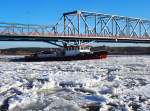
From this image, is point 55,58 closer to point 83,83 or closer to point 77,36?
point 77,36

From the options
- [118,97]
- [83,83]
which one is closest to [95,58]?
[83,83]

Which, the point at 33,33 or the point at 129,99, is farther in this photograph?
the point at 33,33

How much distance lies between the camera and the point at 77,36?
7025 cm

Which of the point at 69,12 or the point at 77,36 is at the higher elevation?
the point at 69,12

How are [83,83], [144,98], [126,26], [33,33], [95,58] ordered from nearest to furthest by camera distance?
[144,98], [83,83], [95,58], [33,33], [126,26]

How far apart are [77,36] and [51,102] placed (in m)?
58.6

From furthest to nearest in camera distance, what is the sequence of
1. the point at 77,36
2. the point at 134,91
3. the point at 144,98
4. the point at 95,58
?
the point at 77,36, the point at 95,58, the point at 134,91, the point at 144,98

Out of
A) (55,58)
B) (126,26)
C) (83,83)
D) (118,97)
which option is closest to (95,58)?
(55,58)

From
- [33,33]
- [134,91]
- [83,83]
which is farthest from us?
[33,33]

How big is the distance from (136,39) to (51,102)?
253 ft

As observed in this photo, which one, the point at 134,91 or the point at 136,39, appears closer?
the point at 134,91

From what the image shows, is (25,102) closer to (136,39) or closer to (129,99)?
(129,99)

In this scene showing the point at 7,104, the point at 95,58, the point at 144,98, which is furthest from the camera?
the point at 95,58

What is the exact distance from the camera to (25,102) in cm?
1180
